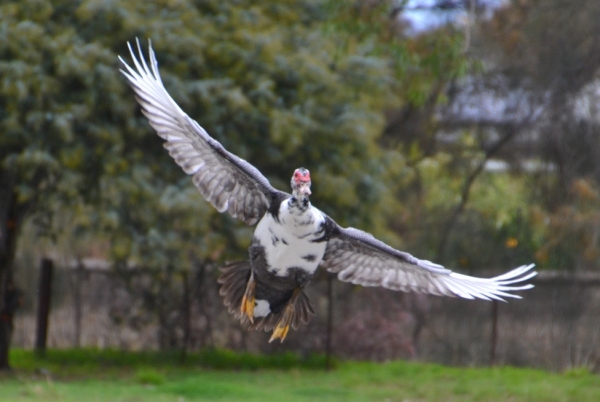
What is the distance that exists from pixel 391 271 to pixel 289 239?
119 cm

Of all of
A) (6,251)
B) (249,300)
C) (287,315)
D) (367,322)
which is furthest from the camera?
(367,322)

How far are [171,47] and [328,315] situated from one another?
3.92m

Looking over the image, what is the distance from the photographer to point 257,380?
9383 millimetres

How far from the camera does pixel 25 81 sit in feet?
26.4

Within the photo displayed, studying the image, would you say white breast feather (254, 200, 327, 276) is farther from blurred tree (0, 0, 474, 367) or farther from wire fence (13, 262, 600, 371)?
wire fence (13, 262, 600, 371)

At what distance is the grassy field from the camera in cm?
830

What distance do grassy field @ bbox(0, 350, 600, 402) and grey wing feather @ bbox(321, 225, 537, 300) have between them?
270 cm

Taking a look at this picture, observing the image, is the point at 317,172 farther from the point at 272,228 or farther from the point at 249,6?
the point at 272,228

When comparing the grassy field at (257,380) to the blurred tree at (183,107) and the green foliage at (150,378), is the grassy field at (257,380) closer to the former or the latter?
the green foliage at (150,378)

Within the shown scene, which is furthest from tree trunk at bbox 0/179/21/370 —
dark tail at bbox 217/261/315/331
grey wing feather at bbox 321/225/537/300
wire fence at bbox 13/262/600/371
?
grey wing feather at bbox 321/225/537/300

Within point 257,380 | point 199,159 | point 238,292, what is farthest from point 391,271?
point 257,380

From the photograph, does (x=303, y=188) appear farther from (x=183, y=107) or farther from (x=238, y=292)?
(x=183, y=107)

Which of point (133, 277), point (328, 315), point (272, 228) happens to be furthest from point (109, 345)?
point (272, 228)

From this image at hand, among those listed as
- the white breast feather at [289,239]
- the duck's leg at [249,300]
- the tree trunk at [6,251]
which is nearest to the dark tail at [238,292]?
the duck's leg at [249,300]
